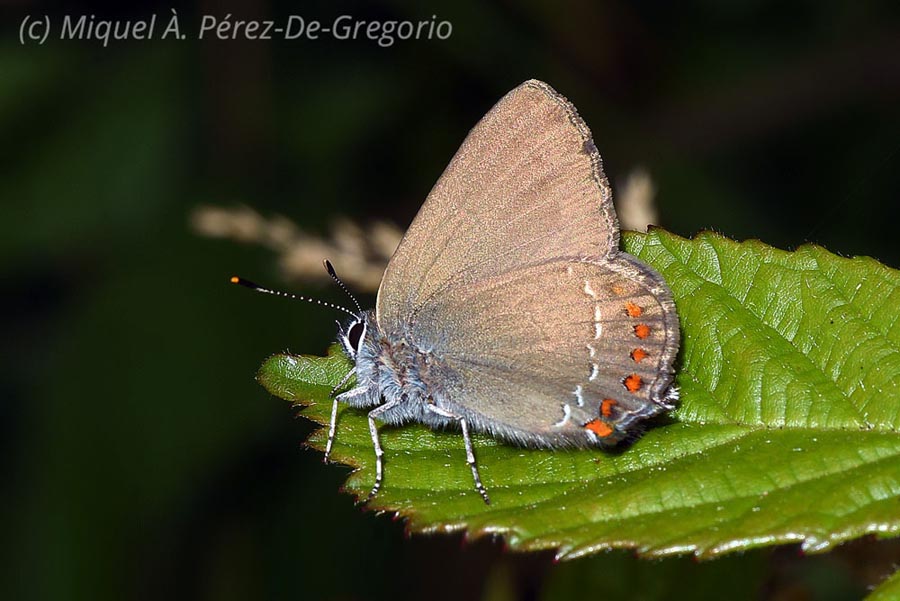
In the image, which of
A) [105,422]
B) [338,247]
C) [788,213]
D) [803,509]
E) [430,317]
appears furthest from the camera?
[788,213]

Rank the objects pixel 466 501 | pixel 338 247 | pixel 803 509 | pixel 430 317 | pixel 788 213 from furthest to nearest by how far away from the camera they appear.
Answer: pixel 788 213 < pixel 338 247 < pixel 430 317 < pixel 466 501 < pixel 803 509

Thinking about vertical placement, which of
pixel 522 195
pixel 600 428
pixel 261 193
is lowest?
pixel 600 428

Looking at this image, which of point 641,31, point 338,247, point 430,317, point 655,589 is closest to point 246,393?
point 338,247

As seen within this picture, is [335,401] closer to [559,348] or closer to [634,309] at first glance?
[559,348]

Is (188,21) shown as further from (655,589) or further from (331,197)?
(655,589)

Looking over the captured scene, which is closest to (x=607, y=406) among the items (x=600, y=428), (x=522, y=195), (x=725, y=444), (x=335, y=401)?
(x=600, y=428)

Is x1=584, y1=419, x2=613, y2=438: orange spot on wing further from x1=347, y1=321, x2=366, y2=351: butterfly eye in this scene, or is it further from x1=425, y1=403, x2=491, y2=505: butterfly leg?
x1=347, y1=321, x2=366, y2=351: butterfly eye

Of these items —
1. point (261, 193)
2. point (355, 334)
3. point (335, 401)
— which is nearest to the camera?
point (335, 401)
